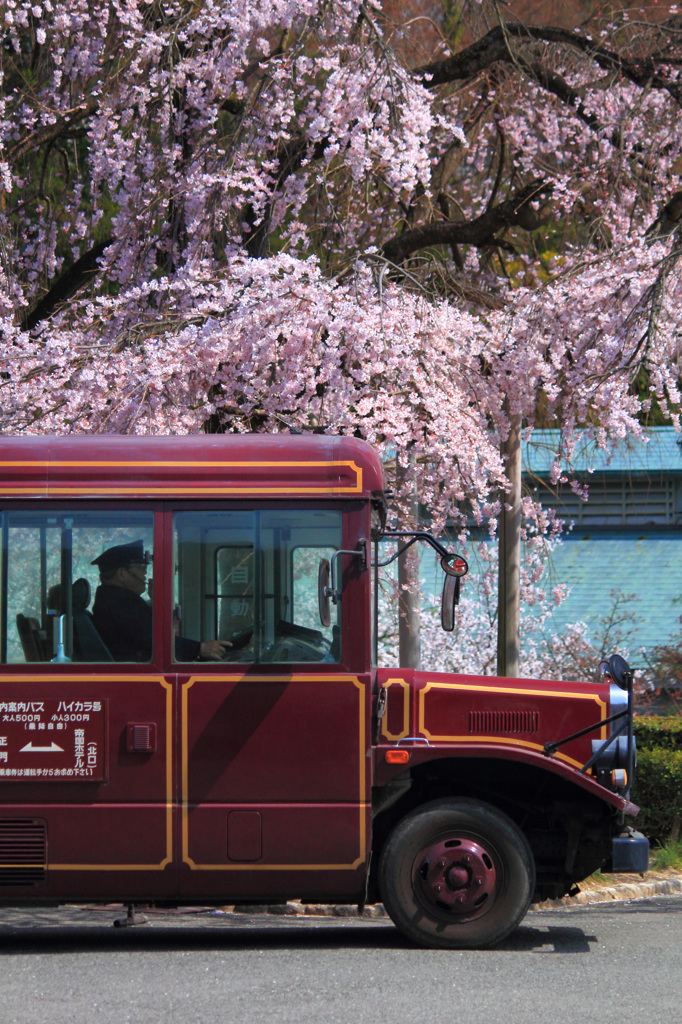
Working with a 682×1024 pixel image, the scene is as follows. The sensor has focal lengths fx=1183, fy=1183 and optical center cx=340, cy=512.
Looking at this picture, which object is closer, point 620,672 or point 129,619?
point 129,619

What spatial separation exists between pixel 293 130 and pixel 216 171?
4.19 feet

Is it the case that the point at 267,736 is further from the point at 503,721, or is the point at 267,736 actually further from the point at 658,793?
the point at 658,793

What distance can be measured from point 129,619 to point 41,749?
0.82 metres

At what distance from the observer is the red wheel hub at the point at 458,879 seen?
249 inches

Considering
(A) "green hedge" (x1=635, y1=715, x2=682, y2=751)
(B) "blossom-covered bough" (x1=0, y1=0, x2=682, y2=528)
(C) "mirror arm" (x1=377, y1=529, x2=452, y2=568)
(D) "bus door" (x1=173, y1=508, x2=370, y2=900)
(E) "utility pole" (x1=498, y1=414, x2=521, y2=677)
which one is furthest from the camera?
(E) "utility pole" (x1=498, y1=414, x2=521, y2=677)

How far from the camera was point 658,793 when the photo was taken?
9.66m

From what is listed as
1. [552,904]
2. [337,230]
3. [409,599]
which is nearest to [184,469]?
[552,904]

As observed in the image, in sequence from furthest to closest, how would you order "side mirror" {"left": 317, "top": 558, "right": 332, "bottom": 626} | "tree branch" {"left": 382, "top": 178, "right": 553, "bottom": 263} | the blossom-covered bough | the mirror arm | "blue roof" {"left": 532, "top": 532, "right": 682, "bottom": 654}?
1. "blue roof" {"left": 532, "top": 532, "right": 682, "bottom": 654}
2. "tree branch" {"left": 382, "top": 178, "right": 553, "bottom": 263}
3. the blossom-covered bough
4. the mirror arm
5. "side mirror" {"left": 317, "top": 558, "right": 332, "bottom": 626}

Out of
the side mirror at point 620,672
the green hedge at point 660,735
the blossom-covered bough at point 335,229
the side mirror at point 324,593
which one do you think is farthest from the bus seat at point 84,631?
the green hedge at point 660,735

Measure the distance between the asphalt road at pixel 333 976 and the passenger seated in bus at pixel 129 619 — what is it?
1.58 m

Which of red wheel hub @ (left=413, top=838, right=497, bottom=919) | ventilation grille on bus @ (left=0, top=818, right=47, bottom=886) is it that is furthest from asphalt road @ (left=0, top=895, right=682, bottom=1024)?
ventilation grille on bus @ (left=0, top=818, right=47, bottom=886)

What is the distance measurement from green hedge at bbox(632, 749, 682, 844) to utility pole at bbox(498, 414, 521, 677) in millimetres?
1798

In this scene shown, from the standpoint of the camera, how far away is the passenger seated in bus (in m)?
6.27

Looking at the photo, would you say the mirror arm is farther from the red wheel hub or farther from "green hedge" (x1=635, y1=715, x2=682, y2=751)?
"green hedge" (x1=635, y1=715, x2=682, y2=751)
